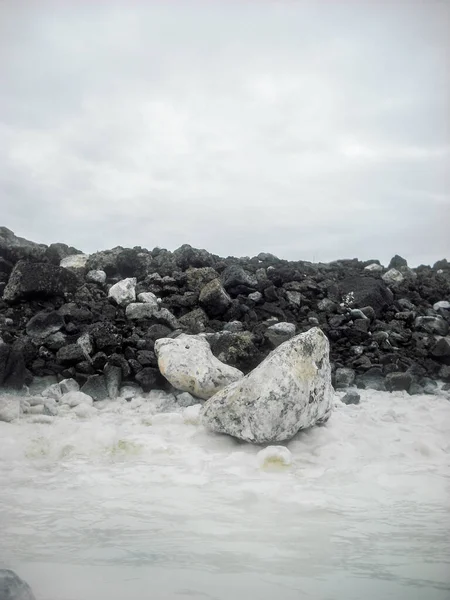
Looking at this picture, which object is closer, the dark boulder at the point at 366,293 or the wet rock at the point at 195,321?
the wet rock at the point at 195,321

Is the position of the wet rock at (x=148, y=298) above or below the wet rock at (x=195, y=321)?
above

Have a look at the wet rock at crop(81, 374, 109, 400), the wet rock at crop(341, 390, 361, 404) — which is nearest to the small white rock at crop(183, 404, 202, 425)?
the wet rock at crop(81, 374, 109, 400)

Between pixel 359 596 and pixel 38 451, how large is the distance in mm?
3009

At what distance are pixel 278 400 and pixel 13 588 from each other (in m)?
2.84

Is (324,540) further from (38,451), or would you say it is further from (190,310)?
(190,310)

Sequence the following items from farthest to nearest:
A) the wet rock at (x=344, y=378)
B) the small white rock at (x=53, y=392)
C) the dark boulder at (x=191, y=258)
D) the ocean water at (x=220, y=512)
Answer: the dark boulder at (x=191, y=258), the wet rock at (x=344, y=378), the small white rock at (x=53, y=392), the ocean water at (x=220, y=512)

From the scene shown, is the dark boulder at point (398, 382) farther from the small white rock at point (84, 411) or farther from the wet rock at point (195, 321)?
the small white rock at point (84, 411)

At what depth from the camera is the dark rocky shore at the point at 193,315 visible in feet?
24.2

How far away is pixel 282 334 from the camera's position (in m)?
8.42

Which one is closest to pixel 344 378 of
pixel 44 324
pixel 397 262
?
pixel 44 324

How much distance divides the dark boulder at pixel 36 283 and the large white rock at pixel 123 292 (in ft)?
2.53

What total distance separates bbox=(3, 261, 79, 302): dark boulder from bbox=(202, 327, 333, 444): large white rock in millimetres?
5267

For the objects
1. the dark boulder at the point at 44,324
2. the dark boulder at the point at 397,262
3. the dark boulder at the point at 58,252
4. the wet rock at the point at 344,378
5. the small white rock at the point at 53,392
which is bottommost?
the small white rock at the point at 53,392

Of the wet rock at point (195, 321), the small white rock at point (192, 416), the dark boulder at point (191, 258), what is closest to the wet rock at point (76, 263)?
the dark boulder at point (191, 258)
